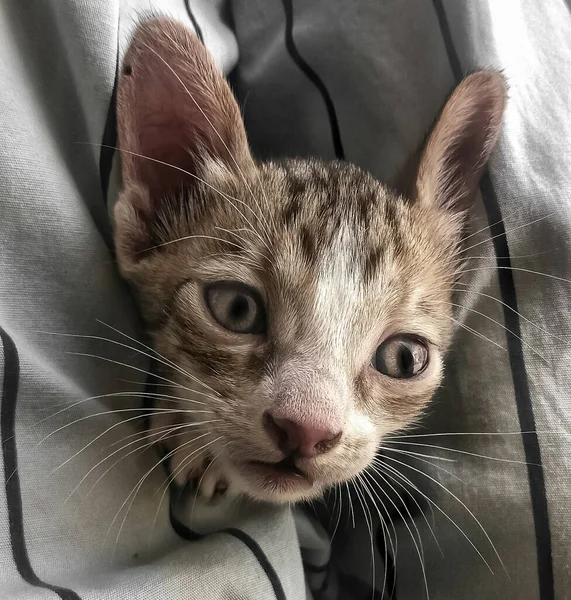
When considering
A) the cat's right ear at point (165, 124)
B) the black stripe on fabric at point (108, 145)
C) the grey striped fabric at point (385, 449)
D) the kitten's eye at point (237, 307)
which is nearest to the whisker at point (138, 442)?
the grey striped fabric at point (385, 449)

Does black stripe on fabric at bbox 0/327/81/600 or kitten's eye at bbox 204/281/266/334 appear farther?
kitten's eye at bbox 204/281/266/334

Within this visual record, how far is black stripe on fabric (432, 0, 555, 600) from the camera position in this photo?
2.57ft

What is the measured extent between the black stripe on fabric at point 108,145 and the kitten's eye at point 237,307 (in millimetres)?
244

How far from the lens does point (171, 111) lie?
896mm

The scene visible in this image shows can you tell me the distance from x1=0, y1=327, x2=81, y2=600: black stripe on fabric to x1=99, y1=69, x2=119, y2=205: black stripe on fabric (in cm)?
31

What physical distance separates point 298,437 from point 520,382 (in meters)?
0.37

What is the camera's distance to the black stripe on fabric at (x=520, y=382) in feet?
2.57

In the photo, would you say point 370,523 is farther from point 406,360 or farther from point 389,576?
point 406,360

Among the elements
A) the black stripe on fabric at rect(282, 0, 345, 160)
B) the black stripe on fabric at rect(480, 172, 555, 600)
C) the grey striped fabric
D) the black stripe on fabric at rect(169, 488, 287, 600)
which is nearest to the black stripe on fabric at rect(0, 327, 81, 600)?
the grey striped fabric

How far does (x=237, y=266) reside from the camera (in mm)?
835

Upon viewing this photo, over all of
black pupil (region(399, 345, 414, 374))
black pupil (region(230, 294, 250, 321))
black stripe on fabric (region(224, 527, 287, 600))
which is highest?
black pupil (region(230, 294, 250, 321))

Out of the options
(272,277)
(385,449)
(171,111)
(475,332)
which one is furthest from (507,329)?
(171,111)

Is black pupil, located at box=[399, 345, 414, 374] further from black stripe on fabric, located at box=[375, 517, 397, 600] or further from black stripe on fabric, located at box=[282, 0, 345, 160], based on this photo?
black stripe on fabric, located at box=[282, 0, 345, 160]

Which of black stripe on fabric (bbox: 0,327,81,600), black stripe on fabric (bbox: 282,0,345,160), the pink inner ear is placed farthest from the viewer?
black stripe on fabric (bbox: 282,0,345,160)
